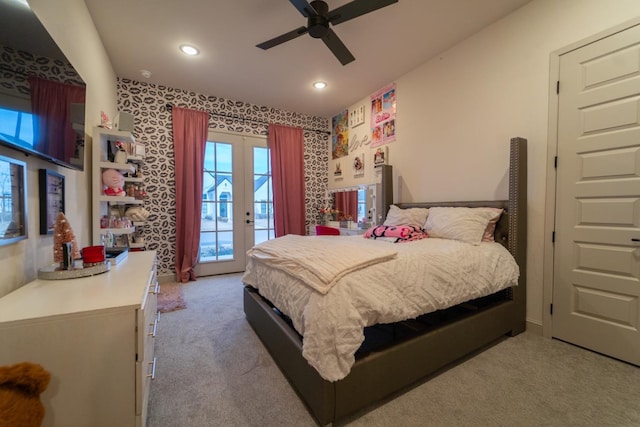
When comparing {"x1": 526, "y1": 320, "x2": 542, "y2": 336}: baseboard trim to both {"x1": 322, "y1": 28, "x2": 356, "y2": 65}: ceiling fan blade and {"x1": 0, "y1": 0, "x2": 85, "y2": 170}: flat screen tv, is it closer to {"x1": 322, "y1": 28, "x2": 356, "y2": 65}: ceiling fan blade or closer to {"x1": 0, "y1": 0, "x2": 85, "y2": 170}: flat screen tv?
{"x1": 322, "y1": 28, "x2": 356, "y2": 65}: ceiling fan blade

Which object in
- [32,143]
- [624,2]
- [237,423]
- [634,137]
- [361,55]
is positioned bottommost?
[237,423]

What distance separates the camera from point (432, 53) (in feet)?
9.57

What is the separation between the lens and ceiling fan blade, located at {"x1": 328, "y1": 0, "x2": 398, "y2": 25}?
1812 mm

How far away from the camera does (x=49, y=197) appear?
4.74 feet

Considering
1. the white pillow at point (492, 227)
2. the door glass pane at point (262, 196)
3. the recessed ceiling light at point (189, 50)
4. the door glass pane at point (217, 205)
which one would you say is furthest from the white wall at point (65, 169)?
the white pillow at point (492, 227)

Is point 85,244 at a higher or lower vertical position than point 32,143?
lower

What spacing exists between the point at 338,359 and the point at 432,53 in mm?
3234

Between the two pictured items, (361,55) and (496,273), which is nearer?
(496,273)

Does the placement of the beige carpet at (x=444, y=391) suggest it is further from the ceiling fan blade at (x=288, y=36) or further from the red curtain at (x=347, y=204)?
the red curtain at (x=347, y=204)

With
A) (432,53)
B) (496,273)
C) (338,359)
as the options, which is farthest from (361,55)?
(338,359)

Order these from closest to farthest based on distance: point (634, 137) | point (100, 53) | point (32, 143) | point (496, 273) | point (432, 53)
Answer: point (32, 143)
point (634, 137)
point (496, 273)
point (100, 53)
point (432, 53)

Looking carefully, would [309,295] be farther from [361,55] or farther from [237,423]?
[361,55]

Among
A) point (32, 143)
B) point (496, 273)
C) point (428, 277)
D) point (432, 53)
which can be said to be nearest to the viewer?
point (32, 143)

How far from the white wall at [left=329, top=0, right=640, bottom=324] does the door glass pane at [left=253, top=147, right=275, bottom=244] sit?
2.33m
